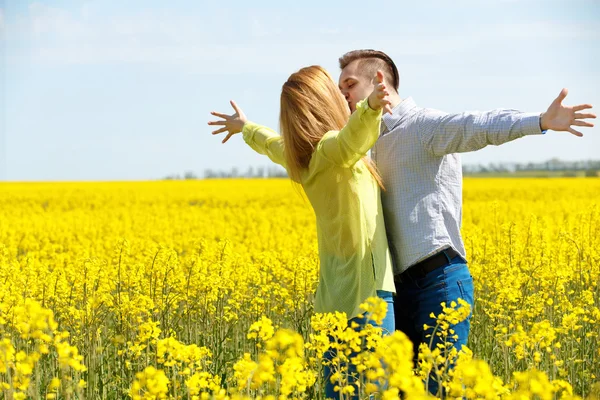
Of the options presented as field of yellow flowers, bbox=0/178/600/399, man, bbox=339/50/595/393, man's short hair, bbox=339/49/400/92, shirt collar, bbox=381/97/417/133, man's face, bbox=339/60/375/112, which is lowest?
field of yellow flowers, bbox=0/178/600/399

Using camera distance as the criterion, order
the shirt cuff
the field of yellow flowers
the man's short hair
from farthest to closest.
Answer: the man's short hair → the shirt cuff → the field of yellow flowers

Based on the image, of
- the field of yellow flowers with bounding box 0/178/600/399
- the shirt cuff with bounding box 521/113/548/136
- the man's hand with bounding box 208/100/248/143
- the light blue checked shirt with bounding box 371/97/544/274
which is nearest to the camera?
the field of yellow flowers with bounding box 0/178/600/399

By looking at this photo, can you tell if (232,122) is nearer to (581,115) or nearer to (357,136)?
(357,136)

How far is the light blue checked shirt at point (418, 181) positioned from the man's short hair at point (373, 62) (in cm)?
14

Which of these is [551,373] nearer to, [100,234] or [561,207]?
[100,234]

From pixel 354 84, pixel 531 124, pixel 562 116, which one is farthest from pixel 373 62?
pixel 562 116

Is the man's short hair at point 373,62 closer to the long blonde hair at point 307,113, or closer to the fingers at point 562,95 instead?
the long blonde hair at point 307,113

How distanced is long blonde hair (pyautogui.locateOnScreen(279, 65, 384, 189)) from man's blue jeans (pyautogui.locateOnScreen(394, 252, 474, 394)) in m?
0.57

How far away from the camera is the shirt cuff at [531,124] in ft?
10.1

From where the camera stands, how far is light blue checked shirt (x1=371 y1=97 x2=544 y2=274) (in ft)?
11.2

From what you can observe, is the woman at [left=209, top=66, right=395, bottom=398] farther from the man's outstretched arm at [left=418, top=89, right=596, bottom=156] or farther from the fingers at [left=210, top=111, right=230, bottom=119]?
the fingers at [left=210, top=111, right=230, bottom=119]

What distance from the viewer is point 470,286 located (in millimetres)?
3576

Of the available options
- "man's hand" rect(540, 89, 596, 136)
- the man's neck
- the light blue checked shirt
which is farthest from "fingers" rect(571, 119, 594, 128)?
the man's neck

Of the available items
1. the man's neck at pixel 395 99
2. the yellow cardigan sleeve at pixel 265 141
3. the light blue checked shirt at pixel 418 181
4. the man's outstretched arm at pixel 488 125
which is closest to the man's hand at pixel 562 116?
the man's outstretched arm at pixel 488 125
